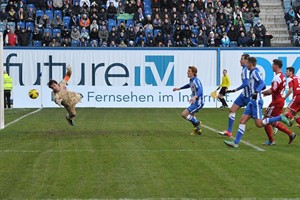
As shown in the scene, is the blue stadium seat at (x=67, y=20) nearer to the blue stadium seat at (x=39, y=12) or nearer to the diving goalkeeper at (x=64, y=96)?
the blue stadium seat at (x=39, y=12)

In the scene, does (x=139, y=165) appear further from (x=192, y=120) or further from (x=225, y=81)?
(x=225, y=81)

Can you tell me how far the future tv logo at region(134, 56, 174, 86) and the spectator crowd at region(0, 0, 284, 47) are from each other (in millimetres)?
995

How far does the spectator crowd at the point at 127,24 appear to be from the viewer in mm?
40812

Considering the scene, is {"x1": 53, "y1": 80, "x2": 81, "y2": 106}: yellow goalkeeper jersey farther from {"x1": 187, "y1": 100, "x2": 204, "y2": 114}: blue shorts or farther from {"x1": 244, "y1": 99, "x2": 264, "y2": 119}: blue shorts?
{"x1": 244, "y1": 99, "x2": 264, "y2": 119}: blue shorts

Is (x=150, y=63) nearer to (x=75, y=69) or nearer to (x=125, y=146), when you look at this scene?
(x=75, y=69)

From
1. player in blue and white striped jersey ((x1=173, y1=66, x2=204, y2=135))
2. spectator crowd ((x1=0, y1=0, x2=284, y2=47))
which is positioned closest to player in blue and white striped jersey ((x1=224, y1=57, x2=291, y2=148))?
player in blue and white striped jersey ((x1=173, y1=66, x2=204, y2=135))

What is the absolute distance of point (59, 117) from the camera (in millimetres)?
30734

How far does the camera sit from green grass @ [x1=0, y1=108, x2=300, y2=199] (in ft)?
37.8

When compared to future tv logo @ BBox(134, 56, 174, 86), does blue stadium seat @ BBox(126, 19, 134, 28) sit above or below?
above

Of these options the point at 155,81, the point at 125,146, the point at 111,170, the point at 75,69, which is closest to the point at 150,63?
the point at 155,81

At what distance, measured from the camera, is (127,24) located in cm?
4256

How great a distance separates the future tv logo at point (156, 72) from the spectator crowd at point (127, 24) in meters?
1.00

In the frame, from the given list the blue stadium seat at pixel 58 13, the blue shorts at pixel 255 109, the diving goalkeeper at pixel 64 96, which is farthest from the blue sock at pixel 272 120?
the blue stadium seat at pixel 58 13

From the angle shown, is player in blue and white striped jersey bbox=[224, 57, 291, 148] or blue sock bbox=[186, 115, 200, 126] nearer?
player in blue and white striped jersey bbox=[224, 57, 291, 148]
